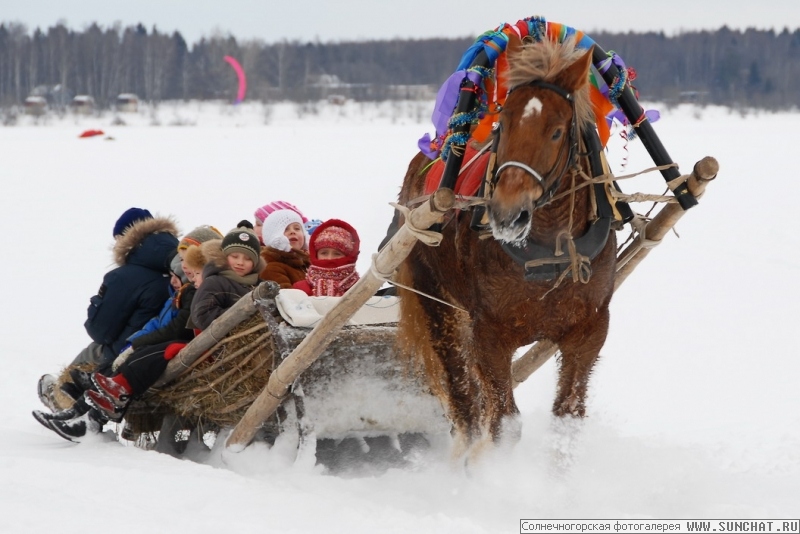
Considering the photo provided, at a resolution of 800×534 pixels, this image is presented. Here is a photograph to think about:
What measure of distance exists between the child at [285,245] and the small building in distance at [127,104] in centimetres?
5882

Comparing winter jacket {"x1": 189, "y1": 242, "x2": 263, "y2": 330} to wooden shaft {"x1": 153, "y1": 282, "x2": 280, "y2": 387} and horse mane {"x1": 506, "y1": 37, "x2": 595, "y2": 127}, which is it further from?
horse mane {"x1": 506, "y1": 37, "x2": 595, "y2": 127}

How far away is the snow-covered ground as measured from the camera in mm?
4059

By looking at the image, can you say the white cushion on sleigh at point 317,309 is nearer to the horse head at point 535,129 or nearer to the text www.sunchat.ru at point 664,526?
the horse head at point 535,129

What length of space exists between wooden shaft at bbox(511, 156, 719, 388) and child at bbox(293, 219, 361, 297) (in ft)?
3.46

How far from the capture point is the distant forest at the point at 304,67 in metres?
69.9

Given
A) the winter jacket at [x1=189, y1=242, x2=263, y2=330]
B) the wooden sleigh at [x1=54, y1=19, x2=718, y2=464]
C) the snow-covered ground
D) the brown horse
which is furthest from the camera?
the winter jacket at [x1=189, y1=242, x2=263, y2=330]


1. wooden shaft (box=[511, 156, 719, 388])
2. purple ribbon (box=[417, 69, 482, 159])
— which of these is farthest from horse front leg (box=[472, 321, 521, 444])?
purple ribbon (box=[417, 69, 482, 159])

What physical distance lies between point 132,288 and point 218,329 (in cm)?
107

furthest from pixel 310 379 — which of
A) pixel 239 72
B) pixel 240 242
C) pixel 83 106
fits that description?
pixel 83 106

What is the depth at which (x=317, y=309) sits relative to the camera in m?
4.88

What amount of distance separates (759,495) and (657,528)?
100 centimetres

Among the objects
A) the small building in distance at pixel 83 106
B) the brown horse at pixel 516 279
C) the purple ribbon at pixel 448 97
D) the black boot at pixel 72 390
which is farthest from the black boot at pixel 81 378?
the small building in distance at pixel 83 106

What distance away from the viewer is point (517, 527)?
411cm

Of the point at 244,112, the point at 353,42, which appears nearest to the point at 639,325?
the point at 244,112
